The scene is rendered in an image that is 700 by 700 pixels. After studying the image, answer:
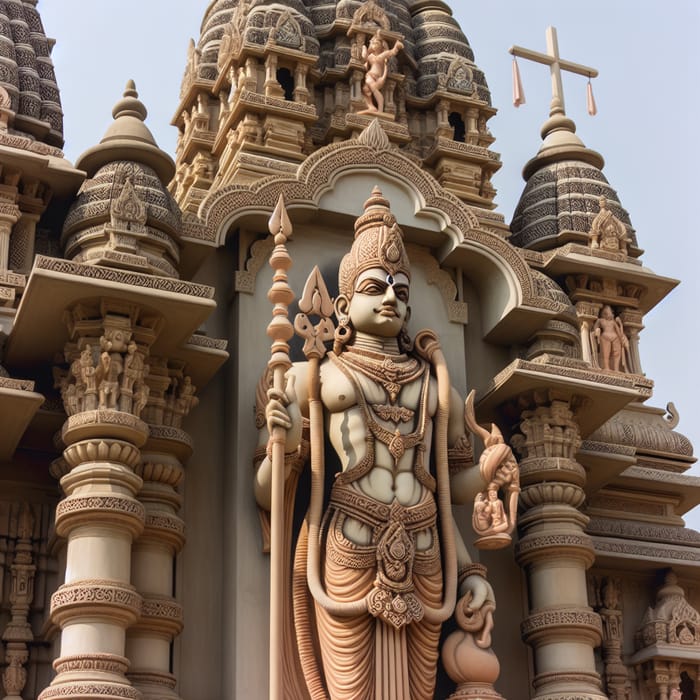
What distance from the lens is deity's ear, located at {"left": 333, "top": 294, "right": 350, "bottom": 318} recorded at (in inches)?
492

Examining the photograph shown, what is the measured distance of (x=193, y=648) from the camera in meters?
11.7

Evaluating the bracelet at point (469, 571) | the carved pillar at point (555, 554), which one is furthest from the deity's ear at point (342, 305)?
the bracelet at point (469, 571)

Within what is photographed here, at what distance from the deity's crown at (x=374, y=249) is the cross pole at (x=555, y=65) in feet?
16.5

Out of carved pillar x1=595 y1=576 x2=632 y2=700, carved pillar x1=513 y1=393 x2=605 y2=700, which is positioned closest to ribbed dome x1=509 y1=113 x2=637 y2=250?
carved pillar x1=513 y1=393 x2=605 y2=700

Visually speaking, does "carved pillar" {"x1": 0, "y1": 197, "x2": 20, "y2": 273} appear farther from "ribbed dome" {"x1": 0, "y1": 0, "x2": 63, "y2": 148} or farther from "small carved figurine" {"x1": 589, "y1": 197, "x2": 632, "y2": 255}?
"small carved figurine" {"x1": 589, "y1": 197, "x2": 632, "y2": 255}

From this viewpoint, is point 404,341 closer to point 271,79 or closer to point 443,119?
point 271,79

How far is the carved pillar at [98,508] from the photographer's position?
34.5 ft

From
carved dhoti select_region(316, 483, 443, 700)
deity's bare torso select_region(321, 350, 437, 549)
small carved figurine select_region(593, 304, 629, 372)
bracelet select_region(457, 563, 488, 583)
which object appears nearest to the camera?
carved dhoti select_region(316, 483, 443, 700)

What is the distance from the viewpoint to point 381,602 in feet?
36.6

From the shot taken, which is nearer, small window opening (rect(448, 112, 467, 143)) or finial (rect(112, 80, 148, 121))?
finial (rect(112, 80, 148, 121))

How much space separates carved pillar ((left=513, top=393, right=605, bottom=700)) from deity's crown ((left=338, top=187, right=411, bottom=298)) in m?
2.01

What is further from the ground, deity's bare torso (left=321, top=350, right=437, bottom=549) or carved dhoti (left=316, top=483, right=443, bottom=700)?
deity's bare torso (left=321, top=350, right=437, bottom=549)

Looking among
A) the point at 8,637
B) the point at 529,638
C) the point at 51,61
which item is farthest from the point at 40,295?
the point at 529,638

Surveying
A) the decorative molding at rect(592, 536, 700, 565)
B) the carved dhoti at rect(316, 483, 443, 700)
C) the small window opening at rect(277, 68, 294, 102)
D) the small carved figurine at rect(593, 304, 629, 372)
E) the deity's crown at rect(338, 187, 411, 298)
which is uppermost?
the small window opening at rect(277, 68, 294, 102)
